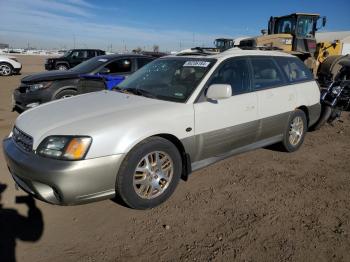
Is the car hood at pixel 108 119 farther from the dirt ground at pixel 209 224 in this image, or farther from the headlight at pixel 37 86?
the headlight at pixel 37 86

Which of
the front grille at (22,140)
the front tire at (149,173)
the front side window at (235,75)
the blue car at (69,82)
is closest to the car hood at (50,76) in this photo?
the blue car at (69,82)

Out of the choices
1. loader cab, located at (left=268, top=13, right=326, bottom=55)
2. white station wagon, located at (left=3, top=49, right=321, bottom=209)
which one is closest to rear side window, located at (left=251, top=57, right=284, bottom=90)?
white station wagon, located at (left=3, top=49, right=321, bottom=209)

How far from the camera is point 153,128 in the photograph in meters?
3.27

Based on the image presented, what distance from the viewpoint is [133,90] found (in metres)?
4.13

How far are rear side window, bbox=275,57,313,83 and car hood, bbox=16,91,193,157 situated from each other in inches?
88.4

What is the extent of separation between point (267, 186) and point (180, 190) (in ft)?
3.71

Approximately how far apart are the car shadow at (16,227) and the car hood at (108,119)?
0.75m

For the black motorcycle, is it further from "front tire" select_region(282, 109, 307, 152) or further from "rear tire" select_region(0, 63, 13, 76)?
"rear tire" select_region(0, 63, 13, 76)

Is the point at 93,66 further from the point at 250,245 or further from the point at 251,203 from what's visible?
the point at 250,245

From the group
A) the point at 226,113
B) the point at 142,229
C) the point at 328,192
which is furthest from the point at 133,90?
the point at 328,192

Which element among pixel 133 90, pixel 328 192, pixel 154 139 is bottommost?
pixel 328 192

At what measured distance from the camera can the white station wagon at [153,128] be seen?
2932 mm

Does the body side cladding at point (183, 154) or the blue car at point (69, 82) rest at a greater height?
the blue car at point (69, 82)

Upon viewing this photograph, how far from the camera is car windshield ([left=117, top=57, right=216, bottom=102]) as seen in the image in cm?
381
